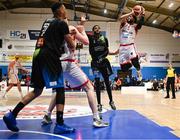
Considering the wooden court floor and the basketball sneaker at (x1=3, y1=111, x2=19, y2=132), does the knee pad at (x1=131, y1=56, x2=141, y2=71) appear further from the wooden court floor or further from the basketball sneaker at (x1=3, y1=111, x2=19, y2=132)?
the basketball sneaker at (x1=3, y1=111, x2=19, y2=132)

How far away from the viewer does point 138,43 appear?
30.8 meters

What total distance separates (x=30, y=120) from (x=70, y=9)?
25551mm

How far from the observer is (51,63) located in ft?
14.6

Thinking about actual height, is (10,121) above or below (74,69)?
below

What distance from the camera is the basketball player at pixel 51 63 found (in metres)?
4.44

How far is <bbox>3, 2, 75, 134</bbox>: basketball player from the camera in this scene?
14.6ft

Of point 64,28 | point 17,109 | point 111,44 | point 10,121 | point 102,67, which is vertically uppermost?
point 111,44

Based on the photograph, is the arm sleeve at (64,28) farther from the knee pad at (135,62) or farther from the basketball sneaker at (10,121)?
the knee pad at (135,62)

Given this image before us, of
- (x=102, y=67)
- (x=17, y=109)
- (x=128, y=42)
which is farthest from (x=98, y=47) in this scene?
(x=17, y=109)

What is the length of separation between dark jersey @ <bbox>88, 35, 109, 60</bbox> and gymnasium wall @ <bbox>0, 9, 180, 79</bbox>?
22218 millimetres

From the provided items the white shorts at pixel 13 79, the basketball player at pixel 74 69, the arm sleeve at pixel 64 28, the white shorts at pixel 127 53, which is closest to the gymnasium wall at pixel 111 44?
the white shorts at pixel 13 79

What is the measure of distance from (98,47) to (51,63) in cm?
280

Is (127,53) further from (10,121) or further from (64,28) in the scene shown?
(10,121)

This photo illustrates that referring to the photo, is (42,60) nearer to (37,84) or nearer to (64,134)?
(37,84)
